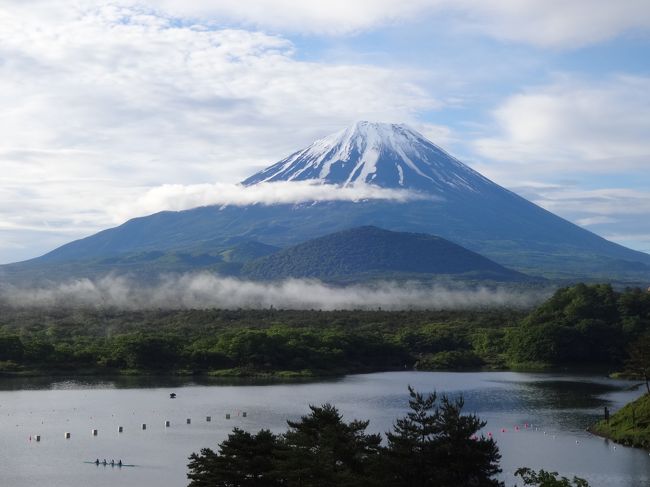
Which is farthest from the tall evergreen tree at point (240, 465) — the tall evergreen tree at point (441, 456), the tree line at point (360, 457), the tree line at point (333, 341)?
the tree line at point (333, 341)

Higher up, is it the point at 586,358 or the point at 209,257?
the point at 209,257

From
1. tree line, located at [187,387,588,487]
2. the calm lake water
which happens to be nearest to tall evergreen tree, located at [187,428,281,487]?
tree line, located at [187,387,588,487]

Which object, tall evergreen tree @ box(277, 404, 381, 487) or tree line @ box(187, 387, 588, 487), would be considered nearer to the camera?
tree line @ box(187, 387, 588, 487)

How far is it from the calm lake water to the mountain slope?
10504 cm

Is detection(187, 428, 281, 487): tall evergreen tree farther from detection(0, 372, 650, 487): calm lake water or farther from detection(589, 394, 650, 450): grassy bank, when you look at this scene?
detection(589, 394, 650, 450): grassy bank

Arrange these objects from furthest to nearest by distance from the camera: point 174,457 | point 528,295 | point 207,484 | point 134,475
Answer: point 528,295
point 174,457
point 134,475
point 207,484

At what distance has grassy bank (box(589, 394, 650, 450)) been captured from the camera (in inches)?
1340

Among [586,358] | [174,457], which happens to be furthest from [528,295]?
[174,457]

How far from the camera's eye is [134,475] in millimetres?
29969

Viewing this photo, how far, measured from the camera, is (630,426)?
3534 cm

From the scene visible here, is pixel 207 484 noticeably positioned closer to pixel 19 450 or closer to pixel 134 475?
pixel 134 475

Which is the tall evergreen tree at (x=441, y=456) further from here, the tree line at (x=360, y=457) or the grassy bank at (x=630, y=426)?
the grassy bank at (x=630, y=426)

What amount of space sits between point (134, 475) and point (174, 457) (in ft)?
9.61

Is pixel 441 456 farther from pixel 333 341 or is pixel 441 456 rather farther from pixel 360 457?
pixel 333 341
